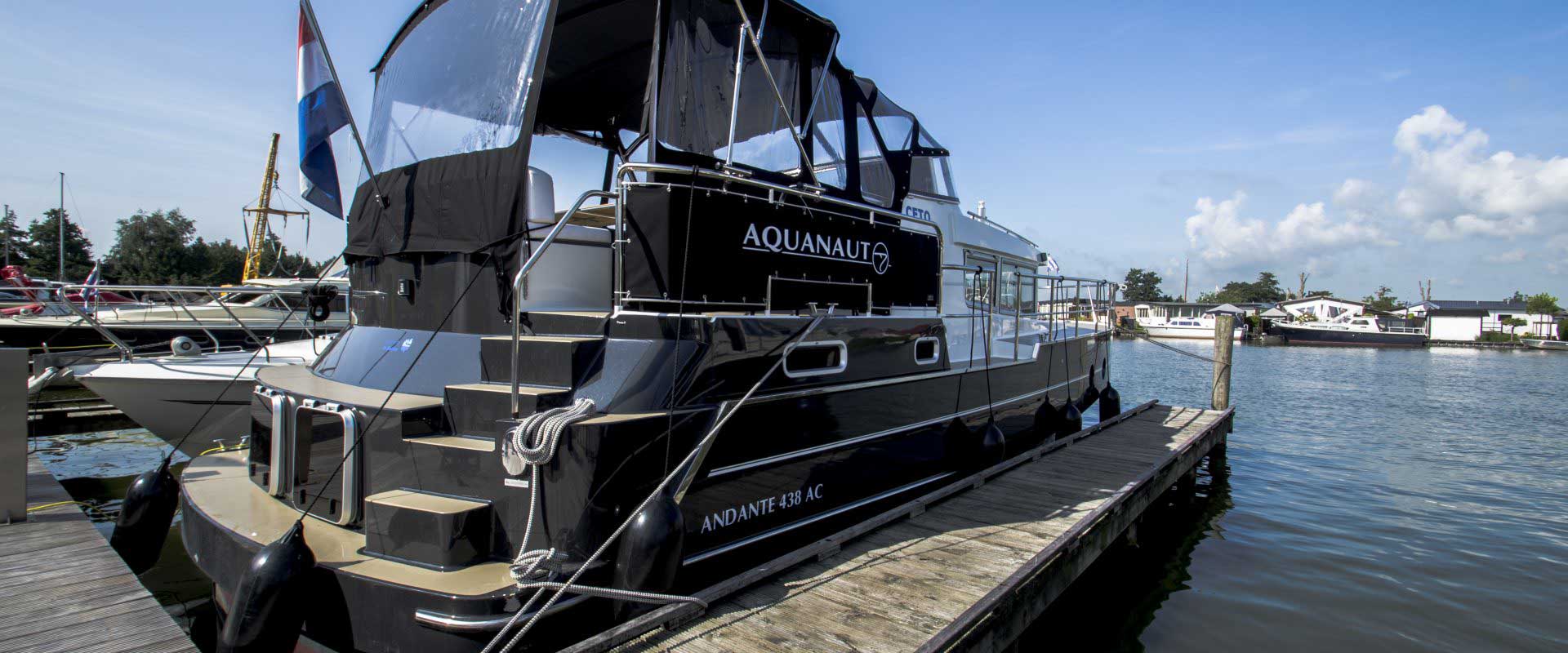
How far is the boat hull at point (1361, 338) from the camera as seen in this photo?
49250mm

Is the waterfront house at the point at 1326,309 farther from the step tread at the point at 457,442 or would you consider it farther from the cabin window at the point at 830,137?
the step tread at the point at 457,442

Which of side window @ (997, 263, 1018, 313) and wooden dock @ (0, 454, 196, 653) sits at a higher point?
side window @ (997, 263, 1018, 313)

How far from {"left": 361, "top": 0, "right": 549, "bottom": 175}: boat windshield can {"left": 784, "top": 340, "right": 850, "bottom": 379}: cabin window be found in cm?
190

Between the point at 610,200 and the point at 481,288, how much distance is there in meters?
1.65

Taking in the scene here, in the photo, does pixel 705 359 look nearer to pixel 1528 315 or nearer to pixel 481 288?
pixel 481 288

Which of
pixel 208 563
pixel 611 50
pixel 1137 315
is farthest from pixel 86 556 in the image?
pixel 1137 315

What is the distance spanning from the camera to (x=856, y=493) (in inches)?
195

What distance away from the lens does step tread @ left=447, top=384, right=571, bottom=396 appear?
3.31 meters

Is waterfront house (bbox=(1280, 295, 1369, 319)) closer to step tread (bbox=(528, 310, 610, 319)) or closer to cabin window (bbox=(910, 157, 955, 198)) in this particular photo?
cabin window (bbox=(910, 157, 955, 198))

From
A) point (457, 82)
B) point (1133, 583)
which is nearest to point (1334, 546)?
point (1133, 583)

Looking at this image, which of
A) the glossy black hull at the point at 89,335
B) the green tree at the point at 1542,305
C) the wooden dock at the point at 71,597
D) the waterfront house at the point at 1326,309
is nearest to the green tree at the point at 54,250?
the glossy black hull at the point at 89,335

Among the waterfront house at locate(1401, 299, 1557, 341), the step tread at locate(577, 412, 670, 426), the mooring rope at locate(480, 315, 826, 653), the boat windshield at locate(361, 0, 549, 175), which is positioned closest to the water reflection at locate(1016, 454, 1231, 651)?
the mooring rope at locate(480, 315, 826, 653)

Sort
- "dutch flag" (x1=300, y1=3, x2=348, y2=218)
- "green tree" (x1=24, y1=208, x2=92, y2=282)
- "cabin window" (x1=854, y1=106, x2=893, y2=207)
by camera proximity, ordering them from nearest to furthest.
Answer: "dutch flag" (x1=300, y1=3, x2=348, y2=218) < "cabin window" (x1=854, y1=106, x2=893, y2=207) < "green tree" (x1=24, y1=208, x2=92, y2=282)

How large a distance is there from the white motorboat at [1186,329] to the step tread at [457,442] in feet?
204
